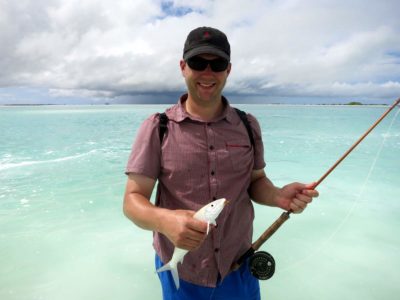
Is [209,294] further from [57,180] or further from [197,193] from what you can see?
[57,180]

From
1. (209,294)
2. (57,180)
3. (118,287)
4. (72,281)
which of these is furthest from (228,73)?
(57,180)

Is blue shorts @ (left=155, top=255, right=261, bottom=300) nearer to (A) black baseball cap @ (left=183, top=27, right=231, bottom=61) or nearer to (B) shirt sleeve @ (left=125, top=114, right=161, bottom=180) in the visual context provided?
(B) shirt sleeve @ (left=125, top=114, right=161, bottom=180)

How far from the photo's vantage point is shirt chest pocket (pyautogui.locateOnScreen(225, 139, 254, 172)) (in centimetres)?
220

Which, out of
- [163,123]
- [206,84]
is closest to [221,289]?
[163,123]

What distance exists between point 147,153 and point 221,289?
3.61 feet

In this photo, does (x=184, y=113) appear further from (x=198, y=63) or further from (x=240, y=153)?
(x=240, y=153)

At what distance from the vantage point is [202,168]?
7.01 ft

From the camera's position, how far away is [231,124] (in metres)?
2.26

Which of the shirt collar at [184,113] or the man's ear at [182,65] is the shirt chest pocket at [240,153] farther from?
the man's ear at [182,65]

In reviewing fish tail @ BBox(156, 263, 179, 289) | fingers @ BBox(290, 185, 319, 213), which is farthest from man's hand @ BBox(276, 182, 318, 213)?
fish tail @ BBox(156, 263, 179, 289)

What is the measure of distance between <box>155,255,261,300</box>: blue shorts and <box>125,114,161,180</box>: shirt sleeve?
2.45 feet

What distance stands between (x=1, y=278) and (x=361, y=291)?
501 cm

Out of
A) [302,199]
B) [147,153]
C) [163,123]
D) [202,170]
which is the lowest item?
[302,199]

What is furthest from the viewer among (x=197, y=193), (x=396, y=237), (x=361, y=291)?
(x=396, y=237)
